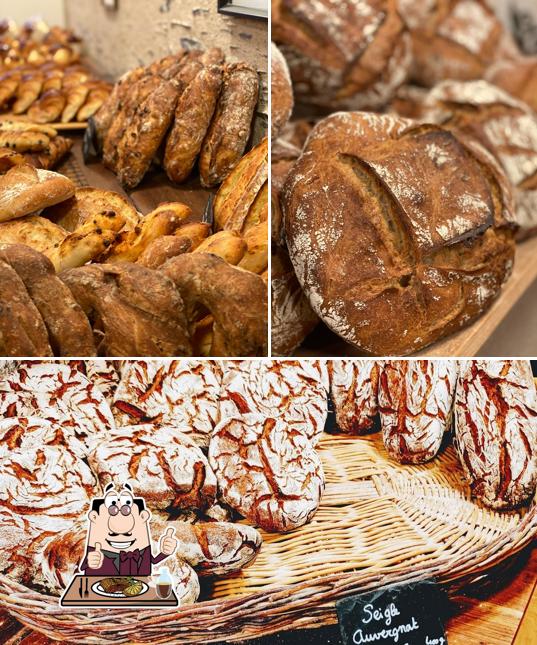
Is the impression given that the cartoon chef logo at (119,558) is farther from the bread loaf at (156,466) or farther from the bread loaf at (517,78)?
the bread loaf at (517,78)

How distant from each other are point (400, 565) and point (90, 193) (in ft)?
3.50

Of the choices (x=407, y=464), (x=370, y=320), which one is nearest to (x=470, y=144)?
(x=370, y=320)

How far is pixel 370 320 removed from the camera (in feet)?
4.97

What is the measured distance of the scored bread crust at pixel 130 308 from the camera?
1291 millimetres

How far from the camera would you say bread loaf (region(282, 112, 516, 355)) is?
1503mm

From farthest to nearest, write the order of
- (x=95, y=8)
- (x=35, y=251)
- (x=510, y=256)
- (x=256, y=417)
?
1. (x=510, y=256)
2. (x=256, y=417)
3. (x=95, y=8)
4. (x=35, y=251)

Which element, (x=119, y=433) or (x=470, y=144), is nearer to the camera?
(x=119, y=433)

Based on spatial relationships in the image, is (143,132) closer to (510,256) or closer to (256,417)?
(256,417)

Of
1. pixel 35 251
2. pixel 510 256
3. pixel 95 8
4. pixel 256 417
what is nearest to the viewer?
pixel 35 251

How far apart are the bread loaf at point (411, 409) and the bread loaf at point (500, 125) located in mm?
723

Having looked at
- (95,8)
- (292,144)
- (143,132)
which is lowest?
(292,144)

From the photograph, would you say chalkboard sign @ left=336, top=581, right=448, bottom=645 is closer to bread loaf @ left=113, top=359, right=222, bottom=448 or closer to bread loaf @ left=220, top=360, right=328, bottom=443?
bread loaf @ left=220, top=360, right=328, bottom=443

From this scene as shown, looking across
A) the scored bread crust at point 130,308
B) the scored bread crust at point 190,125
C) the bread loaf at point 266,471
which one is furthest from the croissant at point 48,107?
the bread loaf at point 266,471

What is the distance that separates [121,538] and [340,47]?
1575mm
